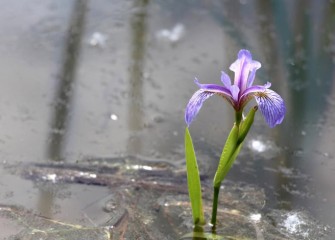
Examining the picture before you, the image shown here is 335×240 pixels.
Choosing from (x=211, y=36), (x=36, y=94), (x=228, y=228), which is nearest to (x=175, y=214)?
(x=228, y=228)

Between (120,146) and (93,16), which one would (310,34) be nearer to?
(93,16)

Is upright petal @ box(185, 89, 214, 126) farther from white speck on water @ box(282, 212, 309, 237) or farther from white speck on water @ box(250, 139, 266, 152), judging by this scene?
white speck on water @ box(250, 139, 266, 152)

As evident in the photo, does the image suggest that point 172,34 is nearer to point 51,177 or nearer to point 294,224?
point 51,177

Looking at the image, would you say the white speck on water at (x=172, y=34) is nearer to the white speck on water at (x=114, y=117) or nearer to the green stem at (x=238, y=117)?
the white speck on water at (x=114, y=117)

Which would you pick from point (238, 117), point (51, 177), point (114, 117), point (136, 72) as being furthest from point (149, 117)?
point (238, 117)

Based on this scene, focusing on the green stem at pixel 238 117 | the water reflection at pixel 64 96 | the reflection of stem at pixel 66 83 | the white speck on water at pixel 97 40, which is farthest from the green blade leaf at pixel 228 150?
the white speck on water at pixel 97 40

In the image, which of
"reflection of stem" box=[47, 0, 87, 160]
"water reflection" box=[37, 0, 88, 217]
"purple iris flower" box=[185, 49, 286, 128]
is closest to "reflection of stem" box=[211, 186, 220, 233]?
"purple iris flower" box=[185, 49, 286, 128]
